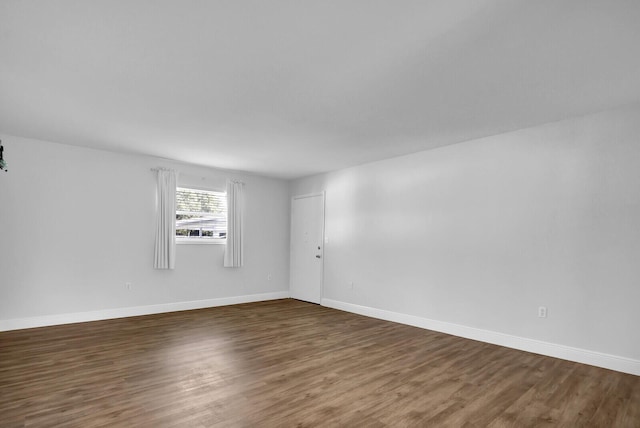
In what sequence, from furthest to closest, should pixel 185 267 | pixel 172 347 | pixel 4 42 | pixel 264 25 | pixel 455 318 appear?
pixel 185 267 < pixel 455 318 < pixel 172 347 < pixel 4 42 < pixel 264 25

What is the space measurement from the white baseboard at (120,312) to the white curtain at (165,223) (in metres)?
0.74

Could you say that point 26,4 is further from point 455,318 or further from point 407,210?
point 455,318

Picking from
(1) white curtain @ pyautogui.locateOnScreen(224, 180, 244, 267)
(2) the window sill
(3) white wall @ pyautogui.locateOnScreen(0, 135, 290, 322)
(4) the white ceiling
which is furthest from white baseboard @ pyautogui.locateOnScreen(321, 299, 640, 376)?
(3) white wall @ pyautogui.locateOnScreen(0, 135, 290, 322)

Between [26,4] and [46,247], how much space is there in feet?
13.2

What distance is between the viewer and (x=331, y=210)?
6.77 m

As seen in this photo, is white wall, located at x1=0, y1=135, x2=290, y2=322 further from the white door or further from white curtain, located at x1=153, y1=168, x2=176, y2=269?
the white door

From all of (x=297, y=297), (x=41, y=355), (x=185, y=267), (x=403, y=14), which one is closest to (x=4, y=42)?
(x=403, y=14)

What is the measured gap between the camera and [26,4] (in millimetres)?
1999

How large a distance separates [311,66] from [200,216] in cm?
453

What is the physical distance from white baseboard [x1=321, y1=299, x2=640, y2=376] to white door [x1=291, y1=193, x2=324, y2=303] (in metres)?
1.53

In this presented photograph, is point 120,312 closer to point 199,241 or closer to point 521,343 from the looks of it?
point 199,241

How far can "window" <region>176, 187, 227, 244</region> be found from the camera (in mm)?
6203

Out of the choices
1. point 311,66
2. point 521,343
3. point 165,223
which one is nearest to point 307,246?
point 165,223

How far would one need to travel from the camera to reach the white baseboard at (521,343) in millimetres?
3371
